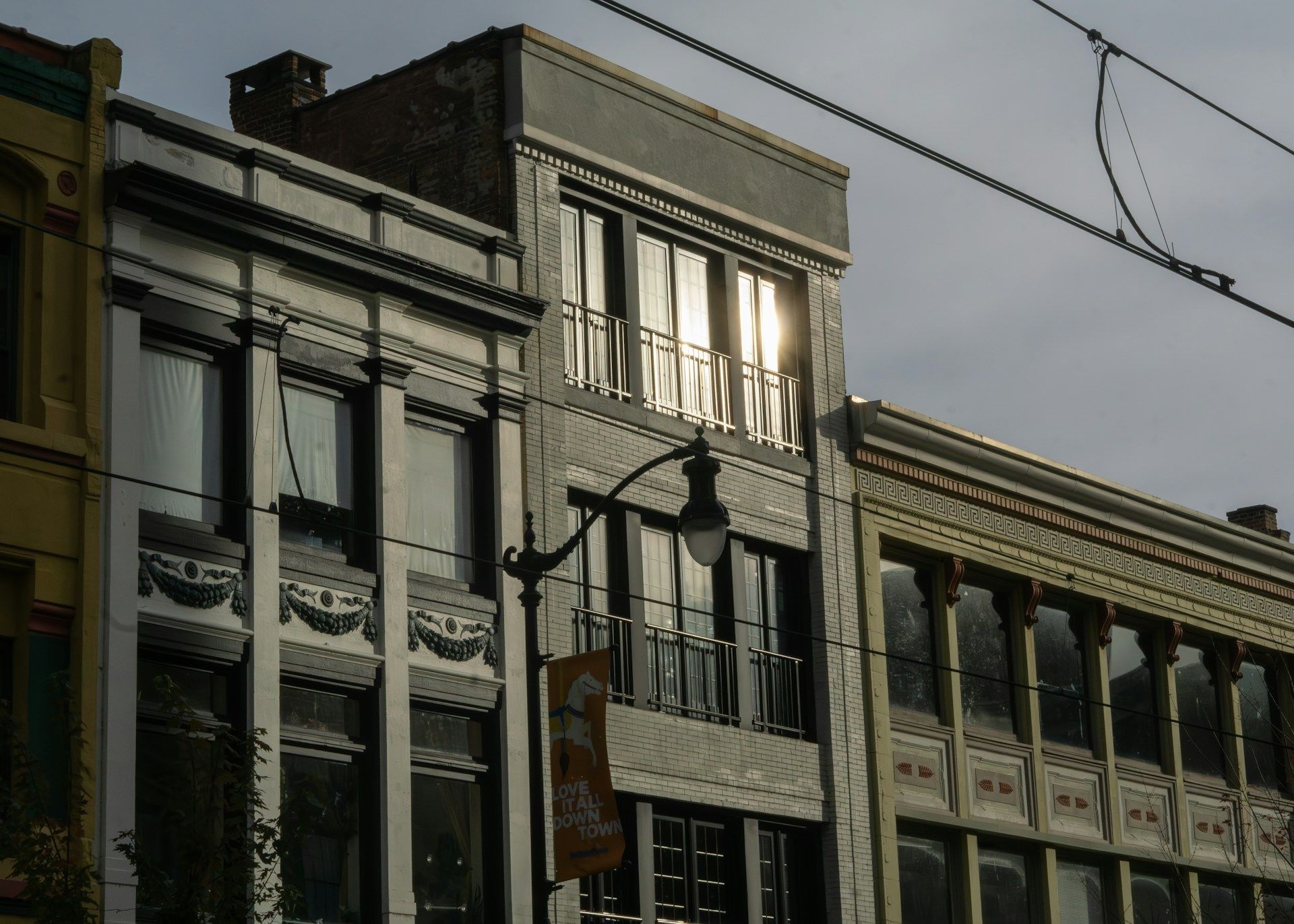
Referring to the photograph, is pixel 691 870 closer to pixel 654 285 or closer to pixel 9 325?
pixel 654 285

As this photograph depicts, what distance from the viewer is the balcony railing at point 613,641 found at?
24.0 m

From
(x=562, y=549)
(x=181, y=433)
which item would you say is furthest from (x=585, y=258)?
(x=562, y=549)

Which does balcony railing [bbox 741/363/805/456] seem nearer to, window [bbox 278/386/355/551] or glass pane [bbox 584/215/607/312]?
glass pane [bbox 584/215/607/312]

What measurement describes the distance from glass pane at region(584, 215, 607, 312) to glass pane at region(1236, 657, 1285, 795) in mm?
14507

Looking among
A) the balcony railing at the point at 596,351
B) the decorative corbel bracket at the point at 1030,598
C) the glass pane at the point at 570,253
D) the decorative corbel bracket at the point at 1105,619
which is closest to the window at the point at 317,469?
the balcony railing at the point at 596,351

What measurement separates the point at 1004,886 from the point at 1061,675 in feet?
11.4

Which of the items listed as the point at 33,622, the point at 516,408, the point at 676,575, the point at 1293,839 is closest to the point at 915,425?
the point at 676,575

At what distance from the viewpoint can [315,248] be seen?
22.0 m

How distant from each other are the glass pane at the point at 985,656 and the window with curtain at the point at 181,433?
40.2 ft

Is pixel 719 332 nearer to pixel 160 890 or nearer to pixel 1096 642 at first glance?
pixel 1096 642

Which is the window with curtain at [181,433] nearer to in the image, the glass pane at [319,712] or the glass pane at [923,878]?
the glass pane at [319,712]

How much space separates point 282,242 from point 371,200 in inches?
67.2

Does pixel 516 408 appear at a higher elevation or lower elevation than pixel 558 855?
higher

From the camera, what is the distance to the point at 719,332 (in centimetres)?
2738
